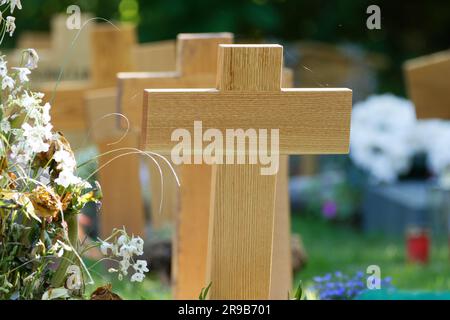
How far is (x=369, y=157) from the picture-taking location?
7258mm

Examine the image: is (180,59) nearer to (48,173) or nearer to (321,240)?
(48,173)

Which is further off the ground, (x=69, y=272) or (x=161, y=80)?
(x=161, y=80)

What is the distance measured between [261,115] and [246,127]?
4 centimetres

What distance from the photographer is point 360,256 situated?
6152 millimetres

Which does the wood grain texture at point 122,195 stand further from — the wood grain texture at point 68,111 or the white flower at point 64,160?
the white flower at point 64,160

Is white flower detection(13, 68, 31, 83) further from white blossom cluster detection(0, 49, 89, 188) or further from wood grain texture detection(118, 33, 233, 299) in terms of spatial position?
wood grain texture detection(118, 33, 233, 299)

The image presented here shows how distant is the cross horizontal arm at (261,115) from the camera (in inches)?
82.7

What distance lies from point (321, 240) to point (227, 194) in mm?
5022

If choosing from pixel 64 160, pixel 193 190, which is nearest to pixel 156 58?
pixel 193 190

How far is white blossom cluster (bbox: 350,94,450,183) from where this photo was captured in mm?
7180

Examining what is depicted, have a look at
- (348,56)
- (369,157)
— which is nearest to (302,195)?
(369,157)

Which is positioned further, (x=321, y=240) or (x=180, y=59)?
(x=321, y=240)

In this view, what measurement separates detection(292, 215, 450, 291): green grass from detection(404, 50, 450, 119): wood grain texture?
68 centimetres

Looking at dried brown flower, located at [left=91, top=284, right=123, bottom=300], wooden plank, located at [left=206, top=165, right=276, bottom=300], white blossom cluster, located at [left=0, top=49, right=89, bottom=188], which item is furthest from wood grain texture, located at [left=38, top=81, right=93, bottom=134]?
dried brown flower, located at [left=91, top=284, right=123, bottom=300]
